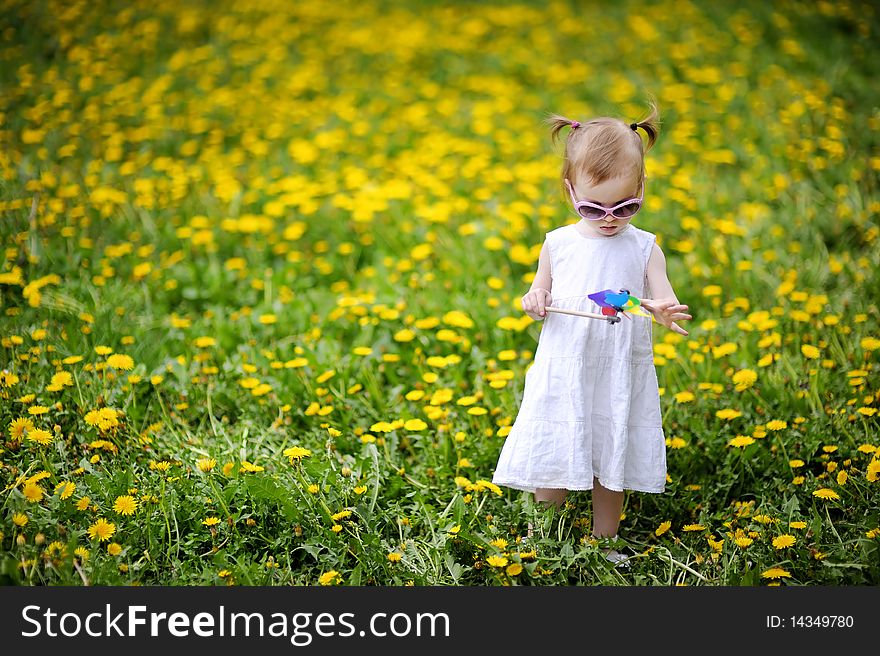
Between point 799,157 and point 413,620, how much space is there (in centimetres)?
372

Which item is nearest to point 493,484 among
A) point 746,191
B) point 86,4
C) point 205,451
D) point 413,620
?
point 413,620

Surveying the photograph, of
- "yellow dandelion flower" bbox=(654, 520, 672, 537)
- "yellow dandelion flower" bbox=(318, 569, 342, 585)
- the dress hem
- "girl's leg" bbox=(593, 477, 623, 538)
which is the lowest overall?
"yellow dandelion flower" bbox=(654, 520, 672, 537)

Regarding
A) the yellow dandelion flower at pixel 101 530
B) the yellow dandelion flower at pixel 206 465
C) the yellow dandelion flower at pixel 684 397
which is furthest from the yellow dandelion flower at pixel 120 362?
the yellow dandelion flower at pixel 684 397

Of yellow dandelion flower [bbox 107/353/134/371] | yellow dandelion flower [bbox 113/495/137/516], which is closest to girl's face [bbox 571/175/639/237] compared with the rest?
yellow dandelion flower [bbox 113/495/137/516]

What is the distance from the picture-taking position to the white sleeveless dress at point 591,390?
2262 millimetres

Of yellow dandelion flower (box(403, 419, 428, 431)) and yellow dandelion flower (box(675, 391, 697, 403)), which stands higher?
yellow dandelion flower (box(403, 419, 428, 431))

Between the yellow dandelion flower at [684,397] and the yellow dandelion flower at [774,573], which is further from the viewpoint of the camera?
the yellow dandelion flower at [684,397]

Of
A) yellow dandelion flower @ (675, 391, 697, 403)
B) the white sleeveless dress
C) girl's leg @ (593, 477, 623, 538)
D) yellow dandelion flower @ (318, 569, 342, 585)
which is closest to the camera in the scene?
yellow dandelion flower @ (318, 569, 342, 585)

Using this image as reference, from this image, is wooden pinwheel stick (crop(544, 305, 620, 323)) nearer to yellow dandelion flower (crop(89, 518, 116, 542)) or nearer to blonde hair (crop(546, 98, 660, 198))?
blonde hair (crop(546, 98, 660, 198))

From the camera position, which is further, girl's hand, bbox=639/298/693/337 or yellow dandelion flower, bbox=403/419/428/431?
yellow dandelion flower, bbox=403/419/428/431

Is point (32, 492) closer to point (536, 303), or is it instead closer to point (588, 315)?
point (536, 303)

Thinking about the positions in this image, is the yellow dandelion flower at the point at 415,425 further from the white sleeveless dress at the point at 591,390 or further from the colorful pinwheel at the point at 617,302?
the colorful pinwheel at the point at 617,302

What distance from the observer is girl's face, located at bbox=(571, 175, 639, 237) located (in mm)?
2199

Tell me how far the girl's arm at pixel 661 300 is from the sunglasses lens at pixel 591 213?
205 millimetres
